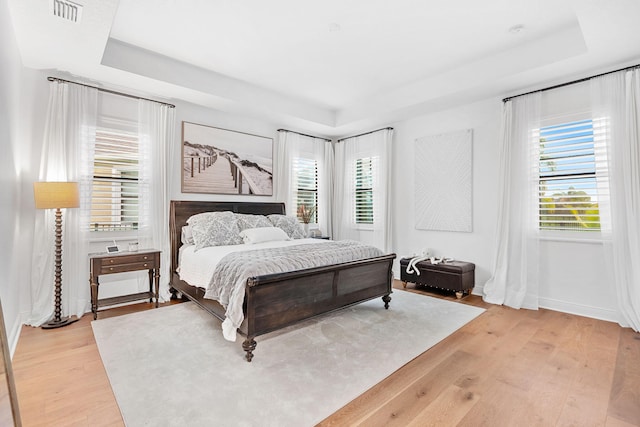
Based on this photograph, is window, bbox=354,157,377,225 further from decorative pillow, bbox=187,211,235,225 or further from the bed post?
the bed post

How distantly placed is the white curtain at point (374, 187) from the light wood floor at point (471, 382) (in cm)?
261

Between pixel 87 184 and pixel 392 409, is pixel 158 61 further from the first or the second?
pixel 392 409

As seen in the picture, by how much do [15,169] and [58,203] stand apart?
1.44 feet

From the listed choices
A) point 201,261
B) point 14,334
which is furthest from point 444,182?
point 14,334

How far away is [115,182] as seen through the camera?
12.5 ft

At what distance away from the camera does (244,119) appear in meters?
5.08

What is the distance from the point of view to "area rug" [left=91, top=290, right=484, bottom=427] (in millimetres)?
1861

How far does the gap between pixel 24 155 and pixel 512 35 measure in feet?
17.1

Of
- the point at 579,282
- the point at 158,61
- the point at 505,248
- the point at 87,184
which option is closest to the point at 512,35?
the point at 505,248

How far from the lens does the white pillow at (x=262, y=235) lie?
3949 mm

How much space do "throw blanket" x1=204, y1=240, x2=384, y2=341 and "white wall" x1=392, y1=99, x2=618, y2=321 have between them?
2007mm

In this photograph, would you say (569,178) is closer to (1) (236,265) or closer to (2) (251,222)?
(1) (236,265)

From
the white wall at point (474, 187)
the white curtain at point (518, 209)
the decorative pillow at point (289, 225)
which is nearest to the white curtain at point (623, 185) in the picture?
the white curtain at point (518, 209)

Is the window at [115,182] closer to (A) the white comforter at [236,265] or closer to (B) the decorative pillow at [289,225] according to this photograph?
(A) the white comforter at [236,265]
